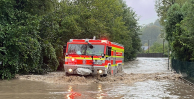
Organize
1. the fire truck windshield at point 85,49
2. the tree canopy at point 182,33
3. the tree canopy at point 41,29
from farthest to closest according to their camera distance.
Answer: the tree canopy at point 182,33, the tree canopy at point 41,29, the fire truck windshield at point 85,49

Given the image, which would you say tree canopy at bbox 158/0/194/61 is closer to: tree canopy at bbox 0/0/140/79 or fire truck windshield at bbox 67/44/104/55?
fire truck windshield at bbox 67/44/104/55

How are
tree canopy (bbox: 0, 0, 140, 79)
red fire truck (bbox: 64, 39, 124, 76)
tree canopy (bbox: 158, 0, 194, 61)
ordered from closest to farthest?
red fire truck (bbox: 64, 39, 124, 76), tree canopy (bbox: 0, 0, 140, 79), tree canopy (bbox: 158, 0, 194, 61)

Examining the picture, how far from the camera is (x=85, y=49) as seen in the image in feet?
56.7

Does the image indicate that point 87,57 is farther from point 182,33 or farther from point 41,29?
point 182,33

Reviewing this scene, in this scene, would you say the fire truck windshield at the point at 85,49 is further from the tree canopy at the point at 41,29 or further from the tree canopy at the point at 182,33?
the tree canopy at the point at 182,33

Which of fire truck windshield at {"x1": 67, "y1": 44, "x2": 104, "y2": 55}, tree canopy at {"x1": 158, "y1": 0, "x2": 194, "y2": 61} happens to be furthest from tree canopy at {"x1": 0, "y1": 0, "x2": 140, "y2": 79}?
tree canopy at {"x1": 158, "y1": 0, "x2": 194, "y2": 61}

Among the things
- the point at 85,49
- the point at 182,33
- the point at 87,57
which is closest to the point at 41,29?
the point at 85,49

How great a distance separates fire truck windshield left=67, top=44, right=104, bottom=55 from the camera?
17.1 m

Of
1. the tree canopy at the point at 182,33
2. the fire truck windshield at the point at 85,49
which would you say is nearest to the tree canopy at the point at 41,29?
the fire truck windshield at the point at 85,49

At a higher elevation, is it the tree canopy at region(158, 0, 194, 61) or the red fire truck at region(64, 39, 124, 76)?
the tree canopy at region(158, 0, 194, 61)

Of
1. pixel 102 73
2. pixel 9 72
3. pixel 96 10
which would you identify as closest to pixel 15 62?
pixel 9 72

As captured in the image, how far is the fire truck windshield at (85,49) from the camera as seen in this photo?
17.1 m

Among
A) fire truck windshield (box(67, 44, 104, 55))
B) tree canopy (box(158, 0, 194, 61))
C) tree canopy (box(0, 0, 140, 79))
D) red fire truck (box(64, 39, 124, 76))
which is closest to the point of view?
red fire truck (box(64, 39, 124, 76))

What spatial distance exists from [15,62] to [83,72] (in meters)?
4.70
